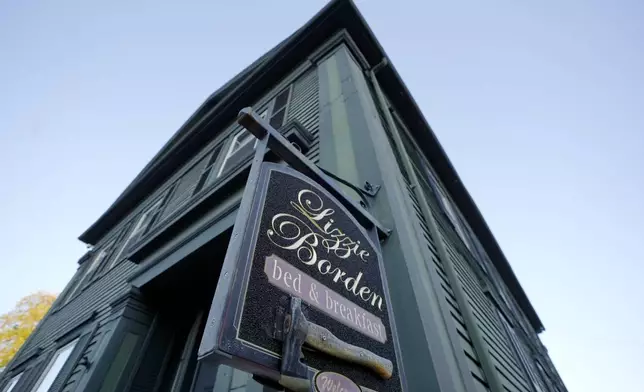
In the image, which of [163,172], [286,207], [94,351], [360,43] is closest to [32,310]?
[163,172]

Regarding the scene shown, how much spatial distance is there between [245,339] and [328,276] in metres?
0.66

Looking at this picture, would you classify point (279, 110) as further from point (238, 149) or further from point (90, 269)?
point (90, 269)

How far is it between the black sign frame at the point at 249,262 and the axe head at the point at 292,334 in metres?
0.04

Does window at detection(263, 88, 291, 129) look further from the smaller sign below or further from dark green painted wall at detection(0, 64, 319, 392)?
the smaller sign below

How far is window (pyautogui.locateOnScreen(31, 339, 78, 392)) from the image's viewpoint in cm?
528

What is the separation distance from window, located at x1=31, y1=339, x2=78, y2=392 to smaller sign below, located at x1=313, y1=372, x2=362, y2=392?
5.81 metres

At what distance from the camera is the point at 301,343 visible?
1207mm

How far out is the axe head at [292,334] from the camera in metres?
1.13

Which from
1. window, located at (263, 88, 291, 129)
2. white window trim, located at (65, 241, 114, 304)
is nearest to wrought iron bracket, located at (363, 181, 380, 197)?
window, located at (263, 88, 291, 129)

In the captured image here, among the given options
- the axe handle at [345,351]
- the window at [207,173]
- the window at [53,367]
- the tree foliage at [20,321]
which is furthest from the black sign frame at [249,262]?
the tree foliage at [20,321]

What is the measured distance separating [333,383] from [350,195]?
5.92 feet

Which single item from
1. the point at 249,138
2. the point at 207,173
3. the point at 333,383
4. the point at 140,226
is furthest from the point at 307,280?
the point at 140,226

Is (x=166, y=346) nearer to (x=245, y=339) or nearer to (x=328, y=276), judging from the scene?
(x=328, y=276)

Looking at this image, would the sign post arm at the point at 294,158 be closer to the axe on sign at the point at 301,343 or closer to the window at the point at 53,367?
the axe on sign at the point at 301,343
